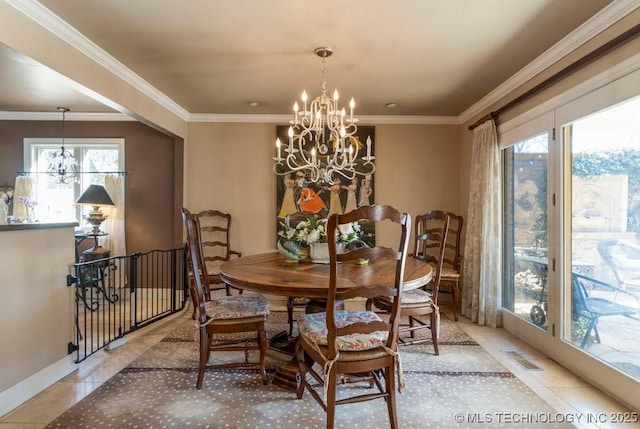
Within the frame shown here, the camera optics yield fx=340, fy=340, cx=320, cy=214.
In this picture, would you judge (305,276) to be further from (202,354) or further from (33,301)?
(33,301)

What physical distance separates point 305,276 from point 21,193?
4.46 m

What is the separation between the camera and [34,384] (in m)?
2.20

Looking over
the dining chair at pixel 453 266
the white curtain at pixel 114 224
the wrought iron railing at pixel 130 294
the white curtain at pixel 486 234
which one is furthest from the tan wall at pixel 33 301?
the white curtain at pixel 486 234

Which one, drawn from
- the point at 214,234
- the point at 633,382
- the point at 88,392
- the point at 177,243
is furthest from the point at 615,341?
the point at 177,243

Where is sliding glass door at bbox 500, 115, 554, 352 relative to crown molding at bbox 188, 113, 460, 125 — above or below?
below

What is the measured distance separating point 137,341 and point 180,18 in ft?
8.91

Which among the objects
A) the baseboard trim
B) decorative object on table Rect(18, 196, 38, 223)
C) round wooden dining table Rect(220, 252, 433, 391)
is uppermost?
decorative object on table Rect(18, 196, 38, 223)

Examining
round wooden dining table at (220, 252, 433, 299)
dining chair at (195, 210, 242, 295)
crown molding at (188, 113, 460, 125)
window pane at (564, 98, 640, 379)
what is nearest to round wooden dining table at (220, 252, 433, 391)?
round wooden dining table at (220, 252, 433, 299)

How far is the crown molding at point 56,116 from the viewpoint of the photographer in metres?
4.45

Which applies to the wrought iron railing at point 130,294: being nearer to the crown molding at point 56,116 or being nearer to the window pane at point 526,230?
the crown molding at point 56,116

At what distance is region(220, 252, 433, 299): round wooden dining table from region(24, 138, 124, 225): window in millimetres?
3166

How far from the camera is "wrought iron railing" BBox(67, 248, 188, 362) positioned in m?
3.31

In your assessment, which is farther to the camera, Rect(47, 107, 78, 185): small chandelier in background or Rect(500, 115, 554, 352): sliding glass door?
Rect(47, 107, 78, 185): small chandelier in background

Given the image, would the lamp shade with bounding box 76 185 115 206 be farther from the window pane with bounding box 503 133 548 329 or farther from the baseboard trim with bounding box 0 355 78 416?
the window pane with bounding box 503 133 548 329
